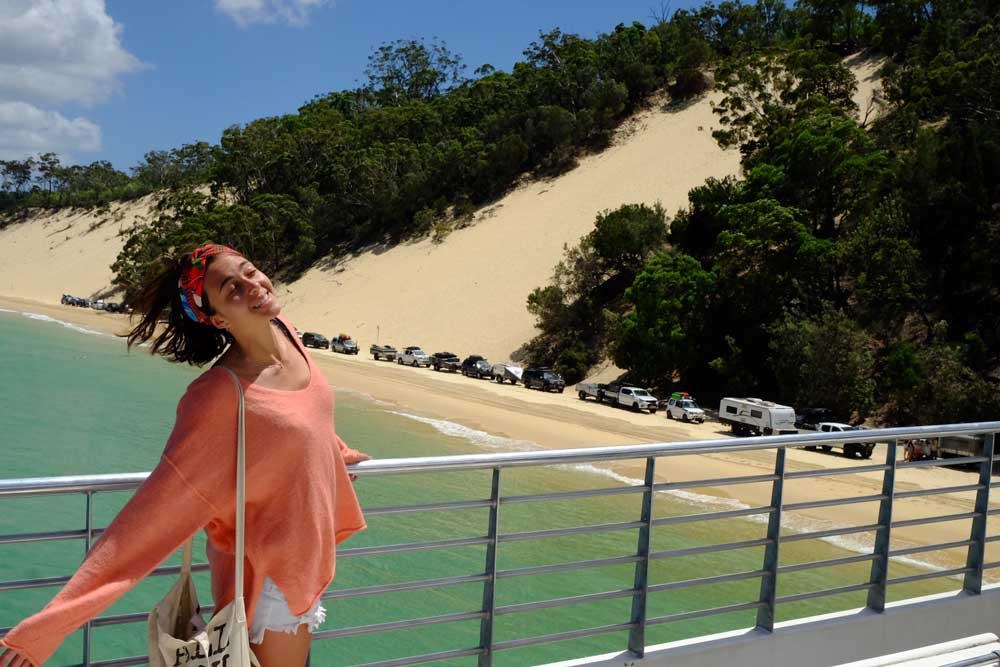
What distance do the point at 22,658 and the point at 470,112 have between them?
8302 cm

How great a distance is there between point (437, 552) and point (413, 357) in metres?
36.9

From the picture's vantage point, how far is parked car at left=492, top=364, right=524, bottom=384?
45312 mm

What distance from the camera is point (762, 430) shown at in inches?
1166

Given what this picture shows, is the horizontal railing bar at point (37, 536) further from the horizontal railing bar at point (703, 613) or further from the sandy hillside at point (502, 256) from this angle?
the sandy hillside at point (502, 256)

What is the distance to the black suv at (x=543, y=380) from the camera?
4254cm

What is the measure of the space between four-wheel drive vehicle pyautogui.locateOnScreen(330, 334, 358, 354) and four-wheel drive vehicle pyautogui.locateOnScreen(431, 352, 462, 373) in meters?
7.30

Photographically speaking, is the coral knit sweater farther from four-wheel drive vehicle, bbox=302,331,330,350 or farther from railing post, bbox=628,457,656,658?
four-wheel drive vehicle, bbox=302,331,330,350

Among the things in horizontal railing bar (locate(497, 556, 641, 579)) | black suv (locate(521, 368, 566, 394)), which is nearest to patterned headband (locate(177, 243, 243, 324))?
horizontal railing bar (locate(497, 556, 641, 579))

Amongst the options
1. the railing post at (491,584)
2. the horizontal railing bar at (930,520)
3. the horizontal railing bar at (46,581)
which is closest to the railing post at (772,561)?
the horizontal railing bar at (930,520)

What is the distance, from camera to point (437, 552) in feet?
49.6

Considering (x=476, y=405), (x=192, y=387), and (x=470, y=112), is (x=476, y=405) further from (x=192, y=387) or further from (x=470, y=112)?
(x=470, y=112)

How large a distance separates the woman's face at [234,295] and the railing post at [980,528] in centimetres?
374

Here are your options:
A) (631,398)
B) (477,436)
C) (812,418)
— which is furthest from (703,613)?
(631,398)

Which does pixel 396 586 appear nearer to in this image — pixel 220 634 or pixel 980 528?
pixel 220 634
